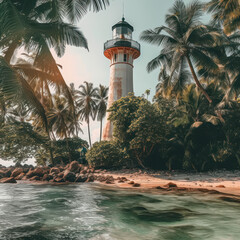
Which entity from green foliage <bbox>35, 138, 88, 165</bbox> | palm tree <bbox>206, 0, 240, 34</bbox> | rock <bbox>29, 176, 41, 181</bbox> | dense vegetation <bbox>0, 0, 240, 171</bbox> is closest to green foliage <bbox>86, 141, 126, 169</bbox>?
dense vegetation <bbox>0, 0, 240, 171</bbox>

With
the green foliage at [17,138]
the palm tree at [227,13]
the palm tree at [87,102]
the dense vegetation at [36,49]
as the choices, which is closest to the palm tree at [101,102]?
the palm tree at [87,102]

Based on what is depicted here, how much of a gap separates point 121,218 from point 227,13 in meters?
12.6

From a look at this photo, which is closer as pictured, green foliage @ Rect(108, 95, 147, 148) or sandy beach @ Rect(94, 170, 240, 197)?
sandy beach @ Rect(94, 170, 240, 197)

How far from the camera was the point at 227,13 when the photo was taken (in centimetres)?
1278

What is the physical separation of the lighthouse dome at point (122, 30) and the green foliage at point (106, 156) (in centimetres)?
1308

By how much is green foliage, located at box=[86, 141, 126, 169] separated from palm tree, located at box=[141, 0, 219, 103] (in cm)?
→ 690

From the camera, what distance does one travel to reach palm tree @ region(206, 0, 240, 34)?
478 inches

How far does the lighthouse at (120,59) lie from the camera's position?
23.5 m

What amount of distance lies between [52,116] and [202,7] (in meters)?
18.3

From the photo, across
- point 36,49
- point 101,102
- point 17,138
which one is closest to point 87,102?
point 101,102

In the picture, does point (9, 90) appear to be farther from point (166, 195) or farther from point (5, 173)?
point (5, 173)

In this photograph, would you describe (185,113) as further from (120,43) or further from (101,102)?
(101,102)

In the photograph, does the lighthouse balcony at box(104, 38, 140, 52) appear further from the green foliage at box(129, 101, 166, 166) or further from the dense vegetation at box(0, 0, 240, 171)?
the green foliage at box(129, 101, 166, 166)

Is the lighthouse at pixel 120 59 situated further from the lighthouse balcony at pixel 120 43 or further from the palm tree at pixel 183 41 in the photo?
the palm tree at pixel 183 41
